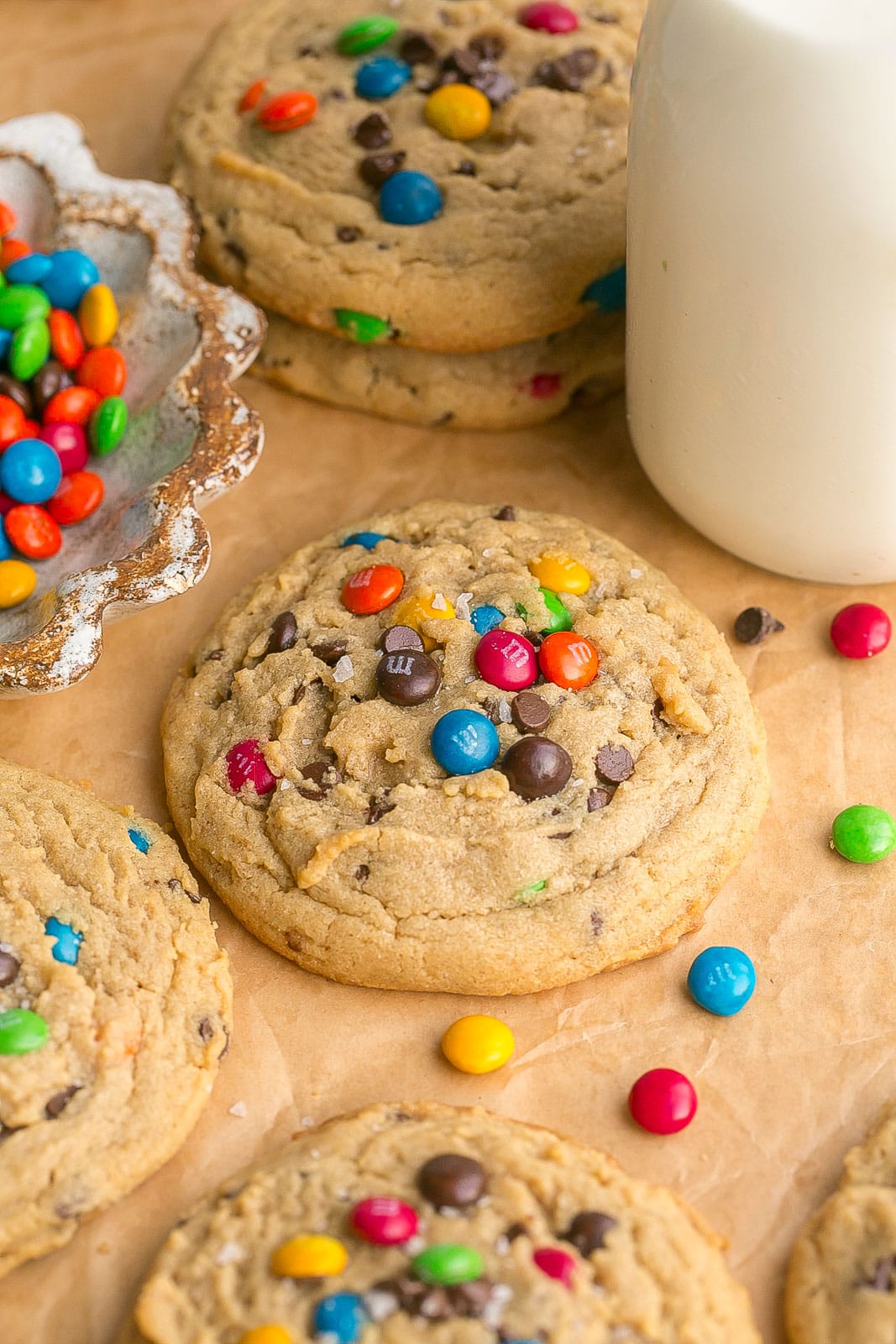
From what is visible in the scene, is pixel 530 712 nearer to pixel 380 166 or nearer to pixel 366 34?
pixel 380 166

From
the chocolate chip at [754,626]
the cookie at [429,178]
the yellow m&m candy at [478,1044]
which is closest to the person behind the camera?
the yellow m&m candy at [478,1044]

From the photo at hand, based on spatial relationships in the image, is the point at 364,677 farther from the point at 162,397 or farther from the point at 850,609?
the point at 850,609

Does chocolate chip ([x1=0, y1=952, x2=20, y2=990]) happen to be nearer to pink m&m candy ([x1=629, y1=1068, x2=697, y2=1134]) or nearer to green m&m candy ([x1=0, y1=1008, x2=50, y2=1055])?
green m&m candy ([x1=0, y1=1008, x2=50, y2=1055])

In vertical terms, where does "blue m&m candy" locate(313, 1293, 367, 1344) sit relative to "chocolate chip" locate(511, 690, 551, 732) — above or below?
below

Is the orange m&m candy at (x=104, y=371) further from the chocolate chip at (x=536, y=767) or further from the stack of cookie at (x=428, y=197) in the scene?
the chocolate chip at (x=536, y=767)

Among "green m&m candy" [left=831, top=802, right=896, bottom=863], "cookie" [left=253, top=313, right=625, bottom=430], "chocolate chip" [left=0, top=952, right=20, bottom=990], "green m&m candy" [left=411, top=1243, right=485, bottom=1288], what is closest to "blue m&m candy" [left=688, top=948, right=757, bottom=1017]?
"green m&m candy" [left=831, top=802, right=896, bottom=863]

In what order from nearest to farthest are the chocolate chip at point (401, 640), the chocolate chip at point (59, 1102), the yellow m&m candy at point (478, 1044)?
1. the chocolate chip at point (59, 1102)
2. the yellow m&m candy at point (478, 1044)
3. the chocolate chip at point (401, 640)

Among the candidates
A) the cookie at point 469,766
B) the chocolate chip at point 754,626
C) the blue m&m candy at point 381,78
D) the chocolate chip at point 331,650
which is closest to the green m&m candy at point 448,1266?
the cookie at point 469,766
